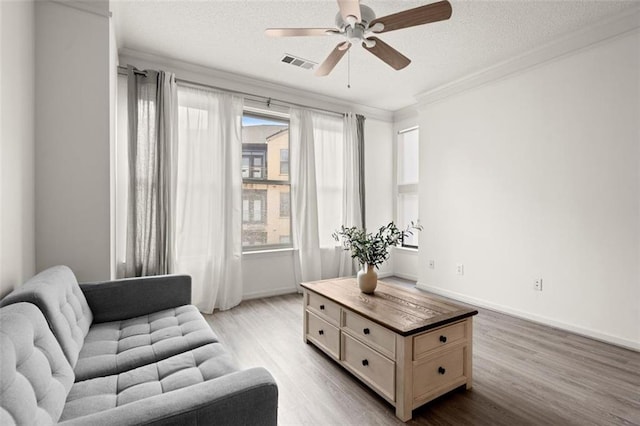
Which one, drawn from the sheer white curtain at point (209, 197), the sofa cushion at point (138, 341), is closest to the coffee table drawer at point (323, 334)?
the sofa cushion at point (138, 341)

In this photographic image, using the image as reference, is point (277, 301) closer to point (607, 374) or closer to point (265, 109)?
point (265, 109)

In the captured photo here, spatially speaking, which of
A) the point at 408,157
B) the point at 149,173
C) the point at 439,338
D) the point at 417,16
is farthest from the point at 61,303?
the point at 408,157

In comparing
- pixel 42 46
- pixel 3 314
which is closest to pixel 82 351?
pixel 3 314

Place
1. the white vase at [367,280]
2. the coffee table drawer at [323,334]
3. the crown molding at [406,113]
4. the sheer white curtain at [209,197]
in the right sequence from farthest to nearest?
the crown molding at [406,113], the sheer white curtain at [209,197], the white vase at [367,280], the coffee table drawer at [323,334]

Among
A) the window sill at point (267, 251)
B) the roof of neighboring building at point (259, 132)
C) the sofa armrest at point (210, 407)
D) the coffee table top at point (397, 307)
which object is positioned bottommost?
the coffee table top at point (397, 307)

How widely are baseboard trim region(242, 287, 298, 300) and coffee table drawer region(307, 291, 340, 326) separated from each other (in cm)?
158

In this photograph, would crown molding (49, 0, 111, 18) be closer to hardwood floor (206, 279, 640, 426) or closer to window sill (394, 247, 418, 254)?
hardwood floor (206, 279, 640, 426)

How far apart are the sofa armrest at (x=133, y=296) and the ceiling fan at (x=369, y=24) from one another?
2.00 m

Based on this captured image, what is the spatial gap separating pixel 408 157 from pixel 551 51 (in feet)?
7.98

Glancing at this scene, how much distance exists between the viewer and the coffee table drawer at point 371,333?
6.01 ft

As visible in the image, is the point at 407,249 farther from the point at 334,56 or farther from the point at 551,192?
the point at 334,56

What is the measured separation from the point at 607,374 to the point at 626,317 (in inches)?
29.9

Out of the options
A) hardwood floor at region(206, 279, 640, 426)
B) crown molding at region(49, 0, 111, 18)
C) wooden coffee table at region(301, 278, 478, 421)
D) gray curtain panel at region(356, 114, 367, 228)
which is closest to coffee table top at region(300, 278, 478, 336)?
wooden coffee table at region(301, 278, 478, 421)

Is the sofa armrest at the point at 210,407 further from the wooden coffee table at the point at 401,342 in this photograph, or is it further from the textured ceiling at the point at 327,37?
the textured ceiling at the point at 327,37
